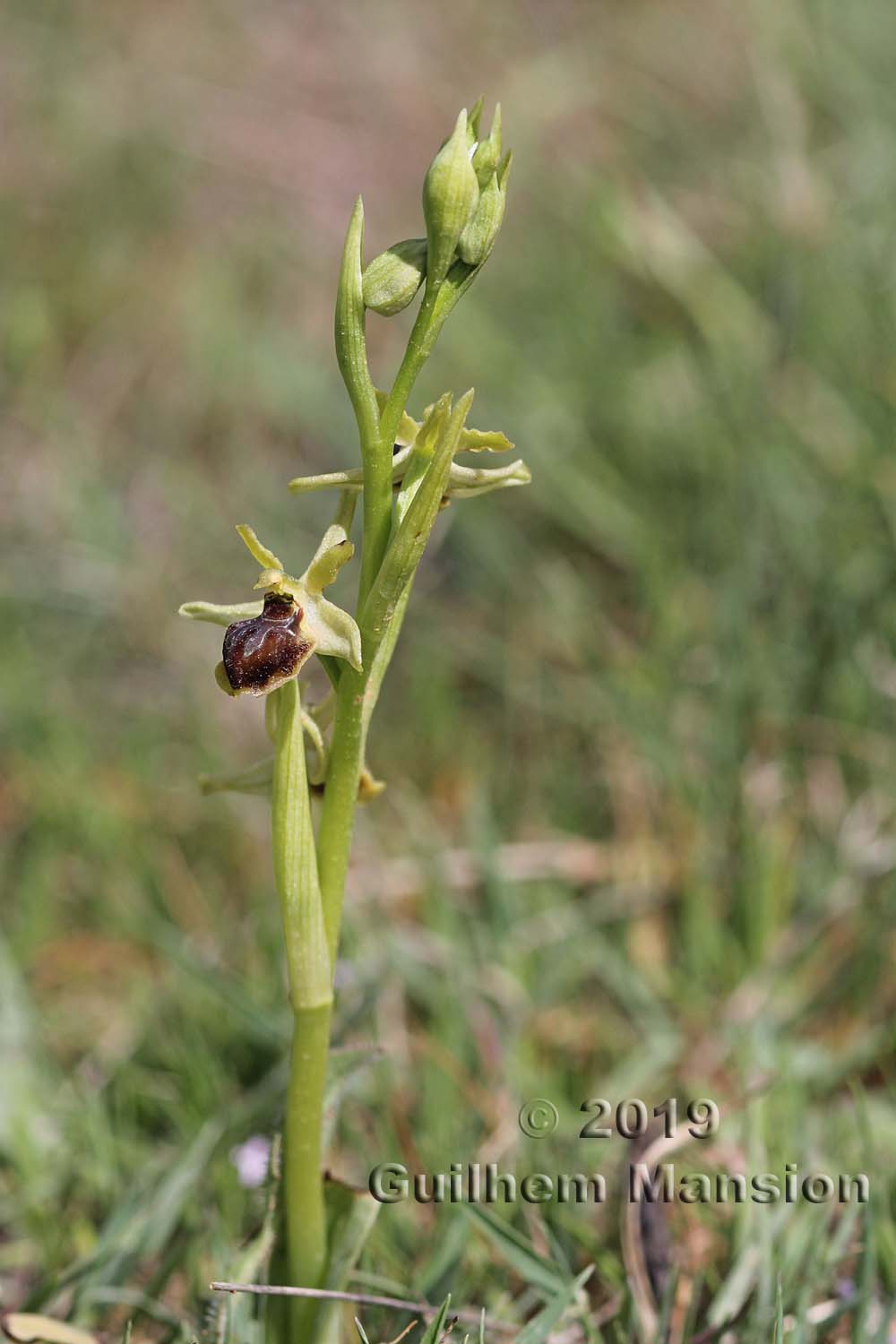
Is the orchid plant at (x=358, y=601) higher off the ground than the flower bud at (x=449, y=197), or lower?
lower

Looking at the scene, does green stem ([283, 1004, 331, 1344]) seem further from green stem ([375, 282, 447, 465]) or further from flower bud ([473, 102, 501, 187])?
flower bud ([473, 102, 501, 187])

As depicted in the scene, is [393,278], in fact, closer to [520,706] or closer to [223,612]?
[223,612]

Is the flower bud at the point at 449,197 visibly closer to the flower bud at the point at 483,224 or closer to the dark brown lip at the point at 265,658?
the flower bud at the point at 483,224

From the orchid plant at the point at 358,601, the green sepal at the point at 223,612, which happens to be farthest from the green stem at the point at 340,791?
the green sepal at the point at 223,612

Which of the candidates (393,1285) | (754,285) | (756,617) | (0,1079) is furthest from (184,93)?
(393,1285)

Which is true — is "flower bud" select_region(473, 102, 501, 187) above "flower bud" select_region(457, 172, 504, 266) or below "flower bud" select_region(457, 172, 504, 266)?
above

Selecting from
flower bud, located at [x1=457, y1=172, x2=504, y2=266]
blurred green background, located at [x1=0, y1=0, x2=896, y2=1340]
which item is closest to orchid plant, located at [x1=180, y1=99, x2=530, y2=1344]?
flower bud, located at [x1=457, y1=172, x2=504, y2=266]
